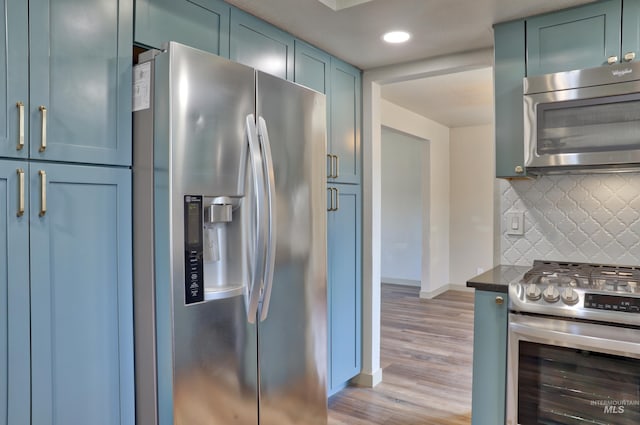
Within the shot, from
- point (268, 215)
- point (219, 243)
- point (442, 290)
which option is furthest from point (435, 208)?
point (219, 243)

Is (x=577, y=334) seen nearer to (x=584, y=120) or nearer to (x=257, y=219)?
(x=584, y=120)

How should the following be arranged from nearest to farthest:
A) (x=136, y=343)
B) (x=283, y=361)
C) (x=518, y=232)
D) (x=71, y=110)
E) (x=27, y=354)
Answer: (x=27, y=354)
(x=71, y=110)
(x=136, y=343)
(x=283, y=361)
(x=518, y=232)

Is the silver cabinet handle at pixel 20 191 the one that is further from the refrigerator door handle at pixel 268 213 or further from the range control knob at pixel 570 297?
the range control knob at pixel 570 297

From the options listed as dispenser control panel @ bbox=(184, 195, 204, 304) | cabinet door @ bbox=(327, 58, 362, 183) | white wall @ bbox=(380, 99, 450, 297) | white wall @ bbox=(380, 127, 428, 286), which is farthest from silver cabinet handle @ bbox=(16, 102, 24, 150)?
white wall @ bbox=(380, 127, 428, 286)

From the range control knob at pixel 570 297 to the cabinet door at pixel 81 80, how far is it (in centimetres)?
185

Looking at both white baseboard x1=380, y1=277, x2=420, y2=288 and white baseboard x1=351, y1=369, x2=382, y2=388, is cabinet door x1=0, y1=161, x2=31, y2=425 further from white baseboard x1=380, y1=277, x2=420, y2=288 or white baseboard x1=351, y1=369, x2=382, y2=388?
white baseboard x1=380, y1=277, x2=420, y2=288

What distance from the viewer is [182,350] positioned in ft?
5.32

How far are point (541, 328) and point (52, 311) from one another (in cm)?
190

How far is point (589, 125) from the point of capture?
7.06 ft

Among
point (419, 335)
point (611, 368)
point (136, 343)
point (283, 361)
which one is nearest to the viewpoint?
point (136, 343)

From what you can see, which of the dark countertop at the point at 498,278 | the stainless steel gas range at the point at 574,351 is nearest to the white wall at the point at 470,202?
the dark countertop at the point at 498,278

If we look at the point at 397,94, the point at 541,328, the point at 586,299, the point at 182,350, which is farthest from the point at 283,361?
the point at 397,94

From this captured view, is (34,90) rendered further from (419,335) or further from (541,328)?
(419,335)

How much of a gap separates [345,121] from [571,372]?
6.44ft
